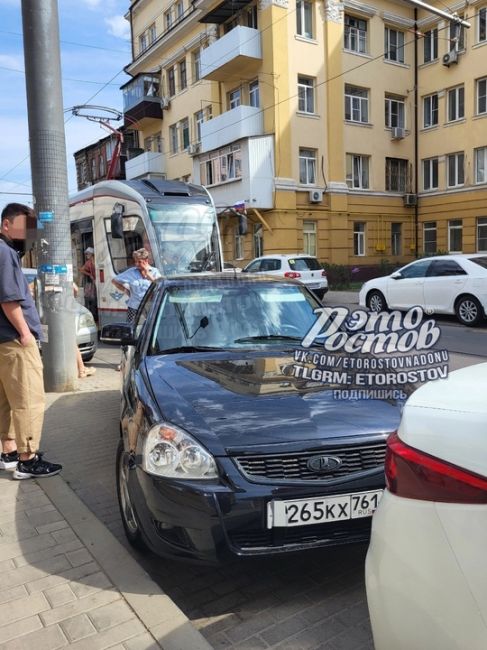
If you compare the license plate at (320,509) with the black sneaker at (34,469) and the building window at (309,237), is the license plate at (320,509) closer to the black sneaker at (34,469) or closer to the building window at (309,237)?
the black sneaker at (34,469)

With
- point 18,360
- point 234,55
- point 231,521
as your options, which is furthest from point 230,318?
point 234,55

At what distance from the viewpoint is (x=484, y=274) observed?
40.7 feet

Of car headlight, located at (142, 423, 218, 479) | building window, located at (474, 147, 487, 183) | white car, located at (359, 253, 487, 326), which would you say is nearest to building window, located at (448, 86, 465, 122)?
building window, located at (474, 147, 487, 183)

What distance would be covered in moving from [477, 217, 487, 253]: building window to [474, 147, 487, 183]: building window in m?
1.85

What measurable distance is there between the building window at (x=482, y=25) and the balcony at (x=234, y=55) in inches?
399

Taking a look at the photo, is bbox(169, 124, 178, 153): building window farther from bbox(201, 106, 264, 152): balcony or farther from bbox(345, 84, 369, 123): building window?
bbox(345, 84, 369, 123): building window

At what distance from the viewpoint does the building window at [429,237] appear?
3011 centimetres

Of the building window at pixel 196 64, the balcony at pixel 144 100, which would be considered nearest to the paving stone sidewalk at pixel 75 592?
the building window at pixel 196 64

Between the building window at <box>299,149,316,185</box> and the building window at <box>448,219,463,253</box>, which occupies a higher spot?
the building window at <box>299,149,316,185</box>

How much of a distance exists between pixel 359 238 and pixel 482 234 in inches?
227

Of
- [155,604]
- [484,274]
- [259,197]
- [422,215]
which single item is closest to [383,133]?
[422,215]

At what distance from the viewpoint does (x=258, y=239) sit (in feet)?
87.4

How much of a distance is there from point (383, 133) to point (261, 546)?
96.8 feet

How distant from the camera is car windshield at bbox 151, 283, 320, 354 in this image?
4113 mm
